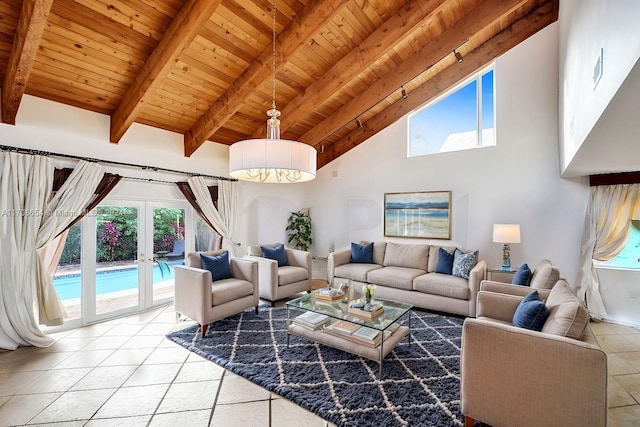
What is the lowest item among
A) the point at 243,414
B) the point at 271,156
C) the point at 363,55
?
the point at 243,414

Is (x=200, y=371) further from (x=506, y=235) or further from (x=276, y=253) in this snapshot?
(x=506, y=235)

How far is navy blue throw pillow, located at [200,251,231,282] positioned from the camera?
3.86 metres

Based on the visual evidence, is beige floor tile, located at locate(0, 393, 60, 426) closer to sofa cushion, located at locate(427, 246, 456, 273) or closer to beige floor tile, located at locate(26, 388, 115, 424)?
beige floor tile, located at locate(26, 388, 115, 424)

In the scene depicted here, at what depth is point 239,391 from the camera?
2.32 metres

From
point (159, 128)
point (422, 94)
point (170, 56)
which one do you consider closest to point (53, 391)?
point (170, 56)

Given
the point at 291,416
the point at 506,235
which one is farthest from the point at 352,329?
the point at 506,235

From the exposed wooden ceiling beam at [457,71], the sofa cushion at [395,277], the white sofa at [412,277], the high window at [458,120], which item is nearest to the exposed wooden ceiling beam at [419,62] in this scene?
the exposed wooden ceiling beam at [457,71]

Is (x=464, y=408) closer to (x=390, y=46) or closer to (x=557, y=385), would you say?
(x=557, y=385)

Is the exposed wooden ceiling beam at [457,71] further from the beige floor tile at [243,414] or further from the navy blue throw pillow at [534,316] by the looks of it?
the beige floor tile at [243,414]

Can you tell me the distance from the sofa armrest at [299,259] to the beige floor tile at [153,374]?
2.51 metres

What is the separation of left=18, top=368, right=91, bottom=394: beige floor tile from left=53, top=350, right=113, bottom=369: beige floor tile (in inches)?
2.6

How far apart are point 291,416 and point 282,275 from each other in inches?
97.5

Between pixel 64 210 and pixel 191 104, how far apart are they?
2.05m

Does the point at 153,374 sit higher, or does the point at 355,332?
the point at 355,332
